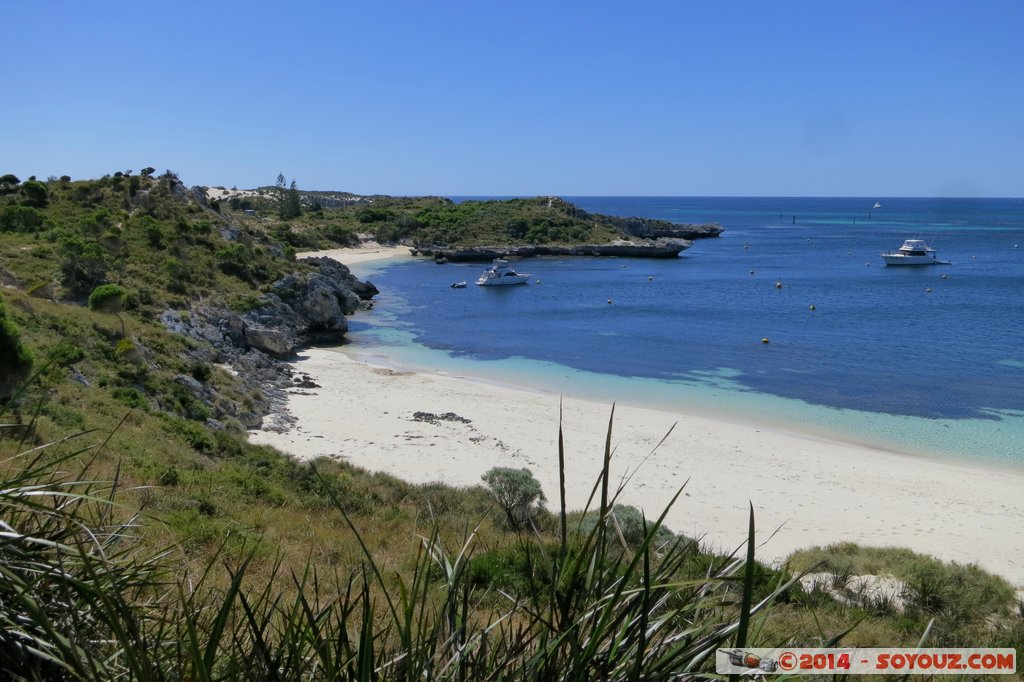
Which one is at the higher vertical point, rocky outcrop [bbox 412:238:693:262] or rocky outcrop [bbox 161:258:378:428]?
rocky outcrop [bbox 412:238:693:262]

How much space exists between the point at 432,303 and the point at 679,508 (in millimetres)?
34816

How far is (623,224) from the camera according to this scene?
92.9m

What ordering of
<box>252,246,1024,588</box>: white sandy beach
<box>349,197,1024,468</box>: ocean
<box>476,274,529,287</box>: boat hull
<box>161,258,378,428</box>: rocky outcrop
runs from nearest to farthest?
1. <box>252,246,1024,588</box>: white sandy beach
2. <box>161,258,378,428</box>: rocky outcrop
3. <box>349,197,1024,468</box>: ocean
4. <box>476,274,529,287</box>: boat hull

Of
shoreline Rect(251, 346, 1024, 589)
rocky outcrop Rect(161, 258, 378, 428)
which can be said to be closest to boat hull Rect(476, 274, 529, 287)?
rocky outcrop Rect(161, 258, 378, 428)

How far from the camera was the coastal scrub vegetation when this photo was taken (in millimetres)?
2264

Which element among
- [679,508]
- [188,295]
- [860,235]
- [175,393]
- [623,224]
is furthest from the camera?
[860,235]

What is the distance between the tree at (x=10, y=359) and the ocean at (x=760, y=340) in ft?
51.0

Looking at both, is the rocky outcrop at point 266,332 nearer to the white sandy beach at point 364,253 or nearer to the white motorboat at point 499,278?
the white motorboat at point 499,278

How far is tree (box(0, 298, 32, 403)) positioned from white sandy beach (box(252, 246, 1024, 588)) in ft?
21.9

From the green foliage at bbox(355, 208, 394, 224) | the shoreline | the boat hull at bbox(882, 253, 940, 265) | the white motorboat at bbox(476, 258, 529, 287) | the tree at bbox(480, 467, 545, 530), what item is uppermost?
the green foliage at bbox(355, 208, 394, 224)

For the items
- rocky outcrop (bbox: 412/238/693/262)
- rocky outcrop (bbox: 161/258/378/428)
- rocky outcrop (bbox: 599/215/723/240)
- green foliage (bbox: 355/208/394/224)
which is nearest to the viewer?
rocky outcrop (bbox: 161/258/378/428)

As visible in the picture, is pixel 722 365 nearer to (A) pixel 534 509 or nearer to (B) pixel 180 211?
(A) pixel 534 509

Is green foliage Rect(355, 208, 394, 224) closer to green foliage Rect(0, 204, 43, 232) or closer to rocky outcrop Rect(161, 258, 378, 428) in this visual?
rocky outcrop Rect(161, 258, 378, 428)

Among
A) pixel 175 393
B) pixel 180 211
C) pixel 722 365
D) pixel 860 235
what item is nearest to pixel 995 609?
pixel 175 393
